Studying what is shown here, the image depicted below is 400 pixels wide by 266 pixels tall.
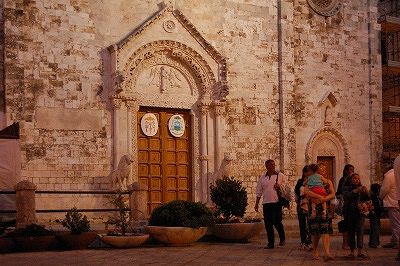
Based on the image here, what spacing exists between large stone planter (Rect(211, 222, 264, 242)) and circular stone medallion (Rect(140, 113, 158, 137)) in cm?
561

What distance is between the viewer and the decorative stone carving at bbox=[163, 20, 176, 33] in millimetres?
19453

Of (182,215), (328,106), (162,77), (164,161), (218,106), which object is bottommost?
(182,215)

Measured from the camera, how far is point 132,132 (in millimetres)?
18906

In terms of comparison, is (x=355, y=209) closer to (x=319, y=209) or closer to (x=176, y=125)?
(x=319, y=209)

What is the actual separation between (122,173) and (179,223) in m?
4.91

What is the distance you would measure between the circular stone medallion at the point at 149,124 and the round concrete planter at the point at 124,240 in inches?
266

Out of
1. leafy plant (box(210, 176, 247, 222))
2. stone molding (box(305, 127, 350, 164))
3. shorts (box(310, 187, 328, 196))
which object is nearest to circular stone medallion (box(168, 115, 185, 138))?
stone molding (box(305, 127, 350, 164))

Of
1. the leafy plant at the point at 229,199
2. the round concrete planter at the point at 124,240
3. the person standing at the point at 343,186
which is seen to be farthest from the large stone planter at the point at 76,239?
the person standing at the point at 343,186

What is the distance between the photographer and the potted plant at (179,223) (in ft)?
43.2

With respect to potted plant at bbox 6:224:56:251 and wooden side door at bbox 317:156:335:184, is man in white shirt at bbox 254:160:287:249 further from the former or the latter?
wooden side door at bbox 317:156:335:184

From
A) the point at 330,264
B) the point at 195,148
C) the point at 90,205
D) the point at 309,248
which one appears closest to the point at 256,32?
the point at 195,148

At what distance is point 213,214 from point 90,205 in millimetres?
4990

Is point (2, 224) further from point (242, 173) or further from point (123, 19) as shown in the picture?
point (242, 173)

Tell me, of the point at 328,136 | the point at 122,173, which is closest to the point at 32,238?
the point at 122,173
